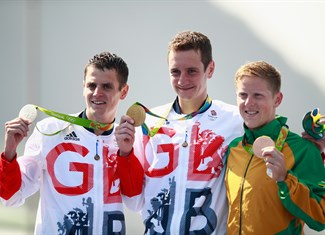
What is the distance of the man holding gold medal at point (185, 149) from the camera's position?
126 inches

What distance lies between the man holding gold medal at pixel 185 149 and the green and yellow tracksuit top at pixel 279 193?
17 centimetres

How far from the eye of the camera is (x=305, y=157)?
2.94 m

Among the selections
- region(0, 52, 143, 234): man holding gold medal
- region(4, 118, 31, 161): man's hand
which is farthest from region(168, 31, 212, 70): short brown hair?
region(4, 118, 31, 161): man's hand

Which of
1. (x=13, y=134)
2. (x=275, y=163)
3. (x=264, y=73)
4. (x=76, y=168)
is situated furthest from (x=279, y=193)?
(x=13, y=134)

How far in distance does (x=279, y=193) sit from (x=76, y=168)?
1.14 meters

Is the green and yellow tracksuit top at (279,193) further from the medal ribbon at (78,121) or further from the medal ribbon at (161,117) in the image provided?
the medal ribbon at (78,121)

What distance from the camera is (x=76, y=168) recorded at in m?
3.35

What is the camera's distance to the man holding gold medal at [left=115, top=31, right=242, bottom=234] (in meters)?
3.20

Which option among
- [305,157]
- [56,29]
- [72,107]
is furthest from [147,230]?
[56,29]

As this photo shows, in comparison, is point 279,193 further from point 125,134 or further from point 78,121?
point 78,121

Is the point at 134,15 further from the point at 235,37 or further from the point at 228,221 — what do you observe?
the point at 228,221

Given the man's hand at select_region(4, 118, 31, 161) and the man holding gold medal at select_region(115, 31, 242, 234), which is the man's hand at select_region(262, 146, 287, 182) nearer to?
the man holding gold medal at select_region(115, 31, 242, 234)

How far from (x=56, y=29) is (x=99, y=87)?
1546mm

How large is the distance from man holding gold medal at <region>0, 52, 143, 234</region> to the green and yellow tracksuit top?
616mm
